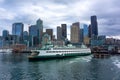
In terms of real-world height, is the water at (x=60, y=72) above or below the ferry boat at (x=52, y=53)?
below

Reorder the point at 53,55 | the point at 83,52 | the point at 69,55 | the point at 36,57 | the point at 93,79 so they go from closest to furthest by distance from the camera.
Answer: the point at 93,79, the point at 36,57, the point at 53,55, the point at 69,55, the point at 83,52

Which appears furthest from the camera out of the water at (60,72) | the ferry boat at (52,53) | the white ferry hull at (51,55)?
the ferry boat at (52,53)

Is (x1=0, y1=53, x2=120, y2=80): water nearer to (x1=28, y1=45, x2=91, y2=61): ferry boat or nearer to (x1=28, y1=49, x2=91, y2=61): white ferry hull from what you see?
(x1=28, y1=49, x2=91, y2=61): white ferry hull

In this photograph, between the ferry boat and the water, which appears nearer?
the water

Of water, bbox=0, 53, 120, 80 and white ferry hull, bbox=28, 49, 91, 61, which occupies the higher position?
white ferry hull, bbox=28, 49, 91, 61

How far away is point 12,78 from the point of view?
167 feet

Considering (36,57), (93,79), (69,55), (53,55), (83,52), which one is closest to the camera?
(93,79)

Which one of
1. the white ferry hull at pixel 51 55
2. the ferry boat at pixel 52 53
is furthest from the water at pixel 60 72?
the ferry boat at pixel 52 53

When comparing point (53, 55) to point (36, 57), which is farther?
point (53, 55)

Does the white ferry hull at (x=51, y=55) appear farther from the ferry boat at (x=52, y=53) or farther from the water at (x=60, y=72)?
the water at (x=60, y=72)

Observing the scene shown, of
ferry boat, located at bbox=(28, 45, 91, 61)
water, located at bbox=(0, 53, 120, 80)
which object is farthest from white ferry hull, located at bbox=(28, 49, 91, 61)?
water, located at bbox=(0, 53, 120, 80)

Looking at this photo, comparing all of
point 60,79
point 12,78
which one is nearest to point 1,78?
point 12,78

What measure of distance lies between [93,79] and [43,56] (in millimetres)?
72133

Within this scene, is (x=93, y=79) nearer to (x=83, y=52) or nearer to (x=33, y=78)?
(x=33, y=78)
